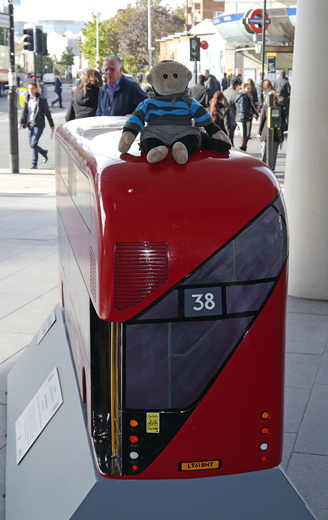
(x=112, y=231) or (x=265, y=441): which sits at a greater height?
(x=112, y=231)

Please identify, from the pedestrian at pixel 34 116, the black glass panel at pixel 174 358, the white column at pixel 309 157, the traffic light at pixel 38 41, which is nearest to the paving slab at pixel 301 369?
the white column at pixel 309 157

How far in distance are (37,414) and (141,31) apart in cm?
9235

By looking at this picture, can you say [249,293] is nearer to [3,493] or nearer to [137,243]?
[137,243]

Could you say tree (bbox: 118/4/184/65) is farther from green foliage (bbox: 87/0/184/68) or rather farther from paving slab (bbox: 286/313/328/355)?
paving slab (bbox: 286/313/328/355)

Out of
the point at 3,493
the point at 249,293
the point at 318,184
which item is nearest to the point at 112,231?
the point at 249,293

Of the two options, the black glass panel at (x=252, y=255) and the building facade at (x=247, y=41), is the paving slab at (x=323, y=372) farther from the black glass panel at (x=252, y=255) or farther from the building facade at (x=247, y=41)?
the building facade at (x=247, y=41)

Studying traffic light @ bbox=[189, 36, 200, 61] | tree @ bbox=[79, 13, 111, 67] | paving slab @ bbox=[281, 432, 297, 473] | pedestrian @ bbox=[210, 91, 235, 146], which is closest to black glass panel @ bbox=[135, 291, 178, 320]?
paving slab @ bbox=[281, 432, 297, 473]

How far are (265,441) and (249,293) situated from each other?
26.1 inches

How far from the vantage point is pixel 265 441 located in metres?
2.89

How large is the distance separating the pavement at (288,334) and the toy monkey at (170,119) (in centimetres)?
189

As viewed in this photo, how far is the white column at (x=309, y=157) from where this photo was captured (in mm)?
6504

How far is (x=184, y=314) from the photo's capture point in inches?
105

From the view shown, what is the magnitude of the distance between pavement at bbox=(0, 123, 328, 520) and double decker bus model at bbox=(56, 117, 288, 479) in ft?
3.02

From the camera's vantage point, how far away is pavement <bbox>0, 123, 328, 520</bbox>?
3796 mm
